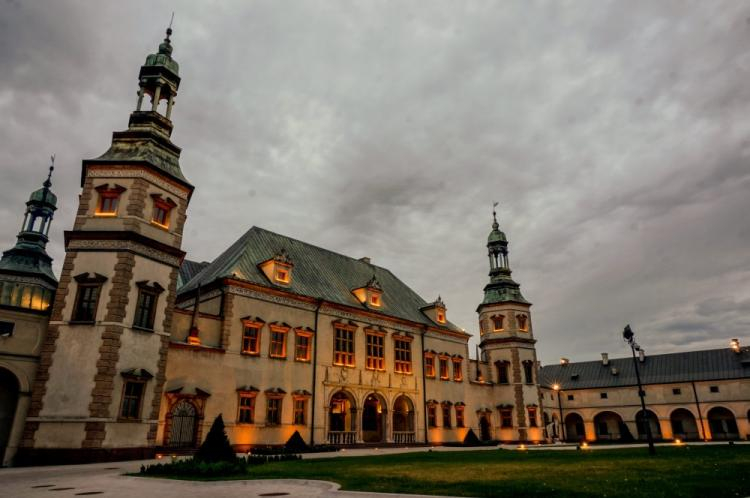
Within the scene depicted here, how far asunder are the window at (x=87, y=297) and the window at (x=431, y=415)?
29.4m

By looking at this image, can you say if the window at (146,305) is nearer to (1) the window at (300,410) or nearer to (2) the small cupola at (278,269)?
(2) the small cupola at (278,269)

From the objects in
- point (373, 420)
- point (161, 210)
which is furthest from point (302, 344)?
point (373, 420)

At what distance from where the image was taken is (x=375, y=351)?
1599 inches

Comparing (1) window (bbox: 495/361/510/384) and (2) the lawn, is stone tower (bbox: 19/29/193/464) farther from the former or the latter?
(1) window (bbox: 495/361/510/384)

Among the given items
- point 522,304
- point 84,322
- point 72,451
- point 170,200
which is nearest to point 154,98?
point 170,200

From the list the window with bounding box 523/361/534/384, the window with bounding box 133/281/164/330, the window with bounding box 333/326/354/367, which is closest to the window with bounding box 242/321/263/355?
the window with bounding box 333/326/354/367

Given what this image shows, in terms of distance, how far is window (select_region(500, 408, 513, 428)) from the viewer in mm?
50375

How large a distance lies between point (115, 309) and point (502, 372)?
1604 inches

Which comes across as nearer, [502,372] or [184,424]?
[184,424]

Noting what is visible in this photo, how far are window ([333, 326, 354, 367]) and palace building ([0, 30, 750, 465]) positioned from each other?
151mm

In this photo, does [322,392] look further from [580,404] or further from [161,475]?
[580,404]

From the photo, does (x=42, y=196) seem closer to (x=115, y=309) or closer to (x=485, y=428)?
(x=115, y=309)

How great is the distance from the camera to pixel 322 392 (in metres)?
35.3

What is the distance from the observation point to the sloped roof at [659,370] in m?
59.9
